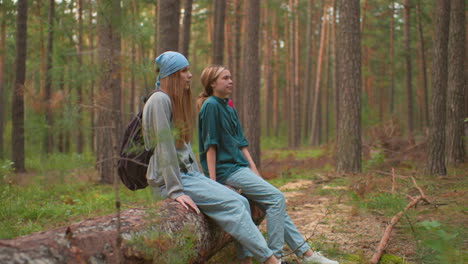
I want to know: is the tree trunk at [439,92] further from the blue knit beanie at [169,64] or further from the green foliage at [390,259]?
the blue knit beanie at [169,64]

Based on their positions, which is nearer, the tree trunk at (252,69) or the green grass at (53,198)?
the green grass at (53,198)

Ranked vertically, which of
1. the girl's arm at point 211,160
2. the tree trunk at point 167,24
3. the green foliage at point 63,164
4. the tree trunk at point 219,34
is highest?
the tree trunk at point 219,34

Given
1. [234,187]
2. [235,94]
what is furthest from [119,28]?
[235,94]

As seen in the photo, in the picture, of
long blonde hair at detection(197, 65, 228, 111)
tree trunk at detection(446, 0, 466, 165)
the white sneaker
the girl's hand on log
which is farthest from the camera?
tree trunk at detection(446, 0, 466, 165)

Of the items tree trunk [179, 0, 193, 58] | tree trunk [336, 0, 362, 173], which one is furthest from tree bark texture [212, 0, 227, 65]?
tree trunk [336, 0, 362, 173]

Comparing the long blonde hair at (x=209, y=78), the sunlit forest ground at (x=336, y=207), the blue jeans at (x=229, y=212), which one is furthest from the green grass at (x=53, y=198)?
the long blonde hair at (x=209, y=78)

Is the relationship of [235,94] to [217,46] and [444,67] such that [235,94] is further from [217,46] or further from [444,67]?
[444,67]

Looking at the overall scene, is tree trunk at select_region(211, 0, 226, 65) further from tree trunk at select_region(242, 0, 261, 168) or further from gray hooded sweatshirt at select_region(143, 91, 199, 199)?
gray hooded sweatshirt at select_region(143, 91, 199, 199)

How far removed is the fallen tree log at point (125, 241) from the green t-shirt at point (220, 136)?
79 cm

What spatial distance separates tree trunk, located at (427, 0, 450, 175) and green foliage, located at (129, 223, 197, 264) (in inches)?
275

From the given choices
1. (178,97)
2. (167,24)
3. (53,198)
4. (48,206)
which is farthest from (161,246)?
(53,198)

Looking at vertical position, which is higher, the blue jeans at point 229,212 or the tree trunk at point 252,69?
the tree trunk at point 252,69

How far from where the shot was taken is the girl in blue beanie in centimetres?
321

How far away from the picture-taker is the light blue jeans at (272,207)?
150 inches
